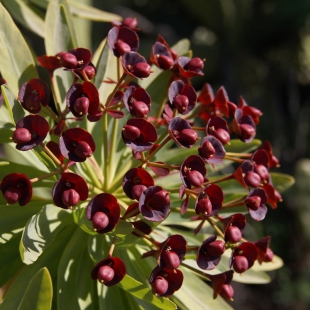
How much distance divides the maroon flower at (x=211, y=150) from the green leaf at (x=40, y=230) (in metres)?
0.38

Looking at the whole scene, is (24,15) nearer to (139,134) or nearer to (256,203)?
(139,134)

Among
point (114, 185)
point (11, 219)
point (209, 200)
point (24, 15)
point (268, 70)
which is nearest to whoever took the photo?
point (209, 200)

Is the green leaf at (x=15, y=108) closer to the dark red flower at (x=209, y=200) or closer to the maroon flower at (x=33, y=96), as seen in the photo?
the maroon flower at (x=33, y=96)

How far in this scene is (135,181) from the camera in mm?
1083

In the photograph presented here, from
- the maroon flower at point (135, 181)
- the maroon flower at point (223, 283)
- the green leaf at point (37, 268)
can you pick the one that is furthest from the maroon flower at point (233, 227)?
the green leaf at point (37, 268)

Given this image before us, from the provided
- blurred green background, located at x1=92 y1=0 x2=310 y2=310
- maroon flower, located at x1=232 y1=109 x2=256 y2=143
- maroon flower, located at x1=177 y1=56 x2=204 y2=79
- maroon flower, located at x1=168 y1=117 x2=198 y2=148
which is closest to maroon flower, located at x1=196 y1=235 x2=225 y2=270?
maroon flower, located at x1=168 y1=117 x2=198 y2=148

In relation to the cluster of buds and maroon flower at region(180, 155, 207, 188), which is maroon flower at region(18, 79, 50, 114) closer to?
the cluster of buds

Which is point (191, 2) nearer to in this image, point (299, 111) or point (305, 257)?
point (299, 111)

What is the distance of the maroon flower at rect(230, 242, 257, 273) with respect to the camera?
119 cm

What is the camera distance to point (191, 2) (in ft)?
16.8

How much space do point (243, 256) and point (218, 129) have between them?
0.99 ft

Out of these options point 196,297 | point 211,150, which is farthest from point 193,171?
point 196,297

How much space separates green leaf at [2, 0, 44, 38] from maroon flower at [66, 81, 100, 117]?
24.3 inches

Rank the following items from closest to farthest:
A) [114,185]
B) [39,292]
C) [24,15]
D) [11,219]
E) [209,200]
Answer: [39,292], [209,200], [11,219], [114,185], [24,15]
